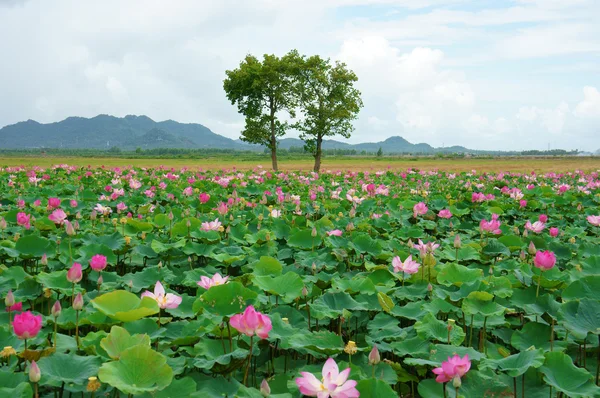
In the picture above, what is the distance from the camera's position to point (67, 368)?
1.66m

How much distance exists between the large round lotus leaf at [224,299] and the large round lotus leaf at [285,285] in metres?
0.25

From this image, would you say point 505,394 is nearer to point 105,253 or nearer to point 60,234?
point 105,253

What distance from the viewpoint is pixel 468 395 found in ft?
5.68

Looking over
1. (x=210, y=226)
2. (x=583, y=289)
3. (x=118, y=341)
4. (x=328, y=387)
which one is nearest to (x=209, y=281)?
(x=118, y=341)

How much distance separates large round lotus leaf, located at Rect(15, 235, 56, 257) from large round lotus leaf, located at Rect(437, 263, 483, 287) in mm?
2690

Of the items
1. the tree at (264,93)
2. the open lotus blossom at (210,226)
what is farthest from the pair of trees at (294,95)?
the open lotus blossom at (210,226)

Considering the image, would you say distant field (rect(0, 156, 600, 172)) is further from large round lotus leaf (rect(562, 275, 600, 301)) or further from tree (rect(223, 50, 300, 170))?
large round lotus leaf (rect(562, 275, 600, 301))

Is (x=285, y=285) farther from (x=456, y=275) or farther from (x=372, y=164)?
(x=372, y=164)

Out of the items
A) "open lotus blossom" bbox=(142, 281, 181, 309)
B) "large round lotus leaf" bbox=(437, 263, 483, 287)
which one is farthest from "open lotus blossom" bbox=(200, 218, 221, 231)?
"large round lotus leaf" bbox=(437, 263, 483, 287)

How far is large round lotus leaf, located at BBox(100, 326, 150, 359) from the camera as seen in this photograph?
5.39 feet

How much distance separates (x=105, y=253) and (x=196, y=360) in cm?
162

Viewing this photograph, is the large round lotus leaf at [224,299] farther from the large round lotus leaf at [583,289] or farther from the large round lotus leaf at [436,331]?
the large round lotus leaf at [583,289]

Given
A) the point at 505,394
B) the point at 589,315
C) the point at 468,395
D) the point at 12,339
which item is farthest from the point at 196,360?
the point at 589,315

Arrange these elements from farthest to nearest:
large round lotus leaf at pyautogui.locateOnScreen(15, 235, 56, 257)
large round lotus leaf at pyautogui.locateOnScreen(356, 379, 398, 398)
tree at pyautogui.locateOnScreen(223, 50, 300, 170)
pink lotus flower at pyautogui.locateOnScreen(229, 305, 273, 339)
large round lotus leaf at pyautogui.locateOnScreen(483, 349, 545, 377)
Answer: tree at pyautogui.locateOnScreen(223, 50, 300, 170) → large round lotus leaf at pyautogui.locateOnScreen(15, 235, 56, 257) → large round lotus leaf at pyautogui.locateOnScreen(483, 349, 545, 377) → pink lotus flower at pyautogui.locateOnScreen(229, 305, 273, 339) → large round lotus leaf at pyautogui.locateOnScreen(356, 379, 398, 398)
